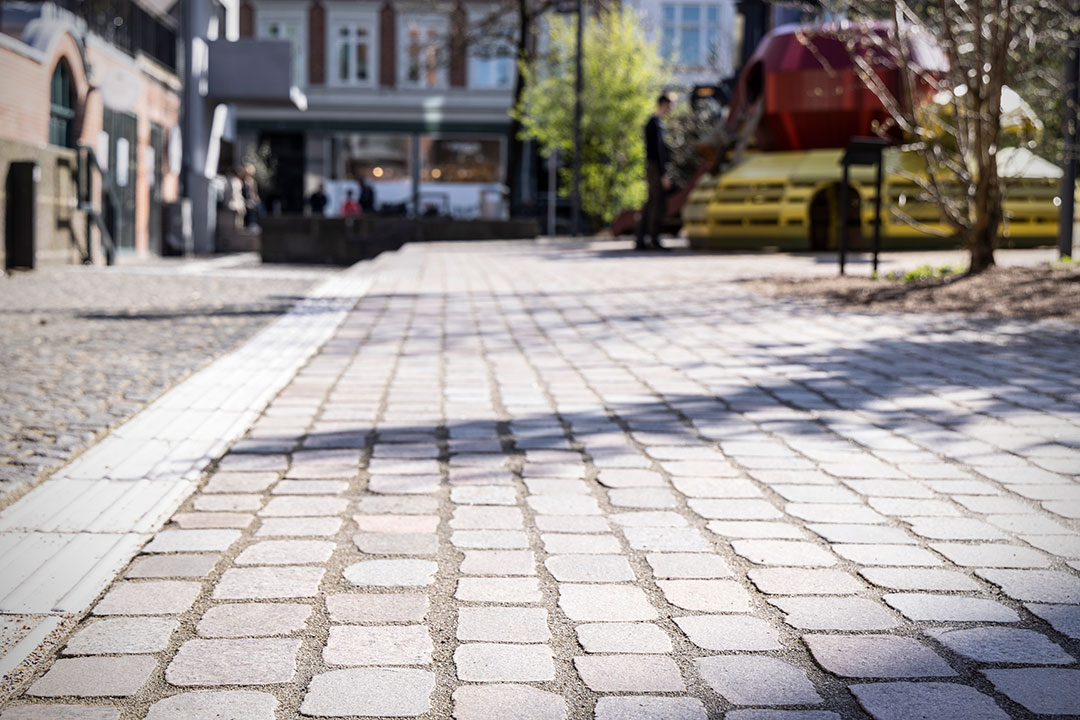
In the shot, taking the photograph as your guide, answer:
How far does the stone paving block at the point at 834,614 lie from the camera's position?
2.70 meters

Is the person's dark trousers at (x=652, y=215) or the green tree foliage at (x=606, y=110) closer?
the person's dark trousers at (x=652, y=215)

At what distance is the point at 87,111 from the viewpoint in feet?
74.0

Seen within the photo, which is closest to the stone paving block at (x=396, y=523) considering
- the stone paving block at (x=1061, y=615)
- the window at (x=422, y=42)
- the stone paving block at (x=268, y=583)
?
the stone paving block at (x=268, y=583)

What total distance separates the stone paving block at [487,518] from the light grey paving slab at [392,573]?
35 centimetres

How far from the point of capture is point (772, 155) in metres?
19.5

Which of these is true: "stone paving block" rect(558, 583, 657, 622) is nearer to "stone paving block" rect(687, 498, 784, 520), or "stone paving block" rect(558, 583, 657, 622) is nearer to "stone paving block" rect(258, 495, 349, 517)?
"stone paving block" rect(687, 498, 784, 520)

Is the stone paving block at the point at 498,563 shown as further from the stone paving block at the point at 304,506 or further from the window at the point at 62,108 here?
the window at the point at 62,108

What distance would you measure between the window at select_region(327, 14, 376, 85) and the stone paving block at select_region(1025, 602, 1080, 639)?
45.3 m

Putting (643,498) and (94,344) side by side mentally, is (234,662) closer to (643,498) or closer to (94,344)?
(643,498)

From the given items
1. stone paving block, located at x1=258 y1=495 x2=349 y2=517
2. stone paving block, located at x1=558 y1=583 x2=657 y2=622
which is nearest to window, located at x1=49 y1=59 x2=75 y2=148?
stone paving block, located at x1=258 y1=495 x2=349 y2=517

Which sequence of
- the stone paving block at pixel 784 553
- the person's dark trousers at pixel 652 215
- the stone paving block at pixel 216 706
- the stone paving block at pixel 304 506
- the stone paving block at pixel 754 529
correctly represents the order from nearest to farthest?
the stone paving block at pixel 216 706, the stone paving block at pixel 784 553, the stone paving block at pixel 754 529, the stone paving block at pixel 304 506, the person's dark trousers at pixel 652 215

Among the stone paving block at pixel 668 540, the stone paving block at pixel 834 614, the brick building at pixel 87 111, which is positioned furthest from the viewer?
the brick building at pixel 87 111

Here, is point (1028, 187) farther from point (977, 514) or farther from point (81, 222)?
point (977, 514)

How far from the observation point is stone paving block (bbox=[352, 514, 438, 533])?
344 cm
